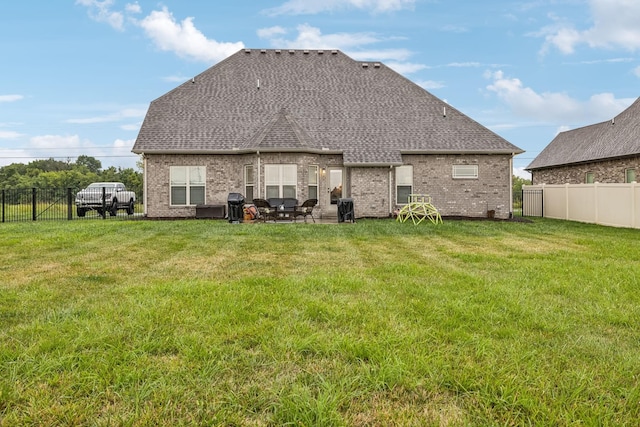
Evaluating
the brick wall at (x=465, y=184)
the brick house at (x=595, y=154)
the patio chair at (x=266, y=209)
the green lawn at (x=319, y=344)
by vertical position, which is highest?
the brick house at (x=595, y=154)

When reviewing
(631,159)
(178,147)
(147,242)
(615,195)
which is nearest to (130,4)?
(178,147)

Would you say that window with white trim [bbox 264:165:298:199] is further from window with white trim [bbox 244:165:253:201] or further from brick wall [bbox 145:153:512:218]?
window with white trim [bbox 244:165:253:201]

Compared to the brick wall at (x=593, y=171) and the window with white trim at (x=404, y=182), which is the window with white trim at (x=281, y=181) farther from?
the brick wall at (x=593, y=171)

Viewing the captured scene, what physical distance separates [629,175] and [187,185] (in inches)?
953

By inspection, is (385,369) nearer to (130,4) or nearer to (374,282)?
(374,282)

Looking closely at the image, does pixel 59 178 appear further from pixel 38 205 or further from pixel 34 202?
pixel 34 202

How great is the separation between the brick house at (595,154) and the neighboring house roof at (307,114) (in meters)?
8.45

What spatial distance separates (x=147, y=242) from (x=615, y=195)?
1760 cm

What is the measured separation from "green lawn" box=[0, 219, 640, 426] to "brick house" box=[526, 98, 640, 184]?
65.7ft

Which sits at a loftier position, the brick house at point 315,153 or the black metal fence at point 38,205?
the brick house at point 315,153

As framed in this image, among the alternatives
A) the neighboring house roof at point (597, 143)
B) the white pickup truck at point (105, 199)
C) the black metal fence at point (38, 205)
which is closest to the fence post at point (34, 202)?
the black metal fence at point (38, 205)

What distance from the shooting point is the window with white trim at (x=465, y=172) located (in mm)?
19844

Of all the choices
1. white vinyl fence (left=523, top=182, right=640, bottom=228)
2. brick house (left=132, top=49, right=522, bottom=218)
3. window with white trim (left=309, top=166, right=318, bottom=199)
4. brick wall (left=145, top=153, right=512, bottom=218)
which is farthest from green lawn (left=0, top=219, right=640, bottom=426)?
brick wall (left=145, top=153, right=512, bottom=218)

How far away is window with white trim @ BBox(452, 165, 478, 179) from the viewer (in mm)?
19844
